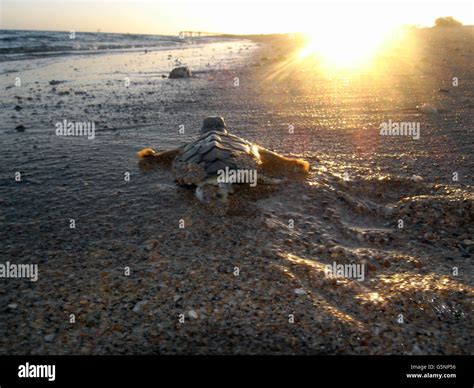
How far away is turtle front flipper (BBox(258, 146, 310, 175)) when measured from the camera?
493cm

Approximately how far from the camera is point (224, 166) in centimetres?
440

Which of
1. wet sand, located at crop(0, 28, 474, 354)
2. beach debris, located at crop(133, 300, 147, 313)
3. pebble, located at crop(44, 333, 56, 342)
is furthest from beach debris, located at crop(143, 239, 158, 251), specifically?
pebble, located at crop(44, 333, 56, 342)

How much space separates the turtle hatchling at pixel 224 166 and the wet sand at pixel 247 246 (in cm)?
16

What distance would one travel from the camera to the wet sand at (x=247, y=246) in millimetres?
2439

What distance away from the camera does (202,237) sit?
3.56 meters

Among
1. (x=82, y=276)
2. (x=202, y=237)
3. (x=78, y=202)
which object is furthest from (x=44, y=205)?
(x=202, y=237)

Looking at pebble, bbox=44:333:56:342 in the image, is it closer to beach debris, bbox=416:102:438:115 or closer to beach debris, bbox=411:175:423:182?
beach debris, bbox=411:175:423:182

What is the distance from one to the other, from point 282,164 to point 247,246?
1924 mm

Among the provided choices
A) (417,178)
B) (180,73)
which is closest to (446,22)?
(180,73)

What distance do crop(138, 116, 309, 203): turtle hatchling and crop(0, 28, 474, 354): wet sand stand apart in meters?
0.16

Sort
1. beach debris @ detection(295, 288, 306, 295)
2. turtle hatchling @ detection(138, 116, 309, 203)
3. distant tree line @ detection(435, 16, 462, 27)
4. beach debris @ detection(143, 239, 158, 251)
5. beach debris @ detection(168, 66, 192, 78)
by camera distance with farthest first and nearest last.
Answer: distant tree line @ detection(435, 16, 462, 27), beach debris @ detection(168, 66, 192, 78), turtle hatchling @ detection(138, 116, 309, 203), beach debris @ detection(143, 239, 158, 251), beach debris @ detection(295, 288, 306, 295)
